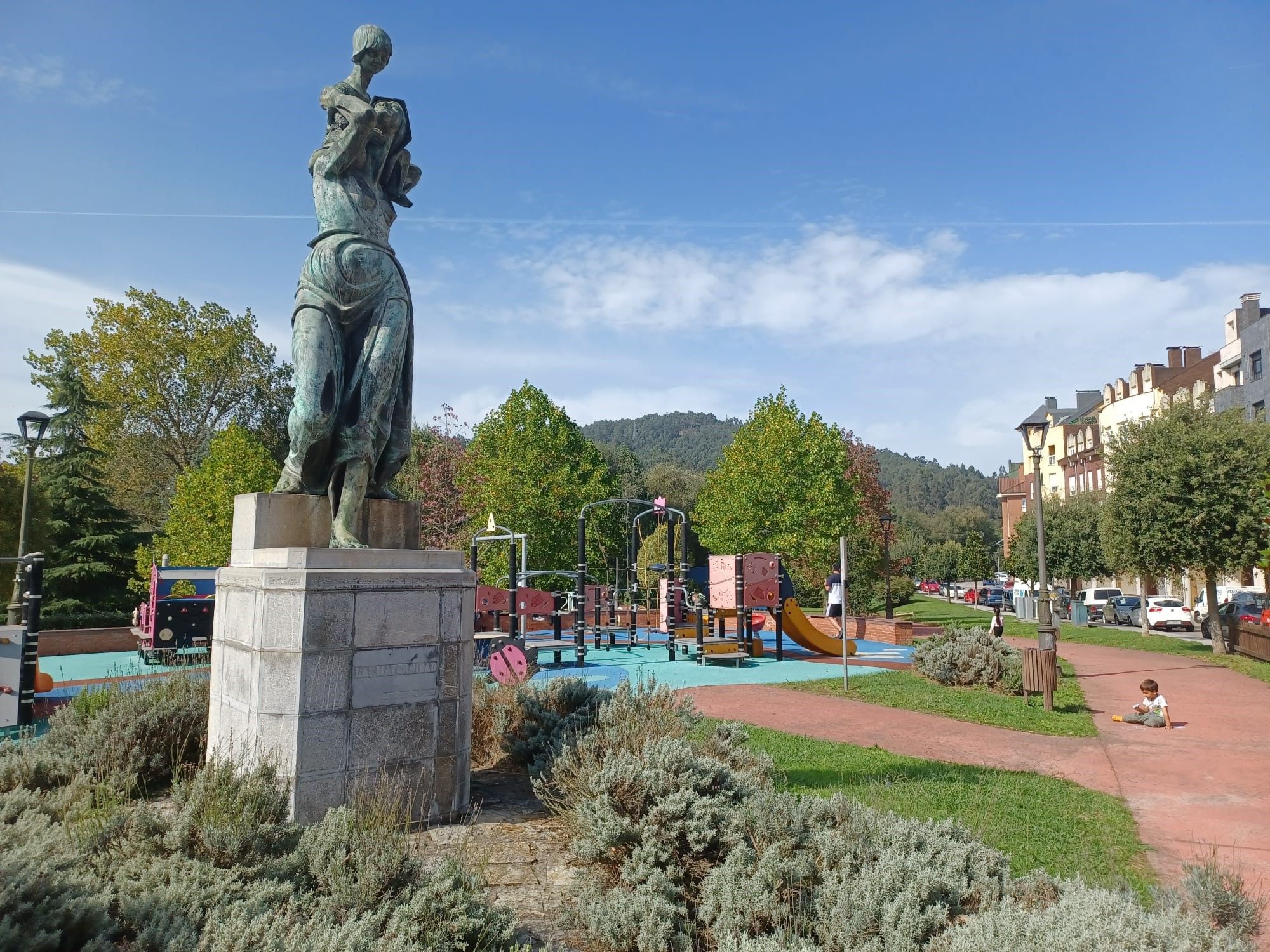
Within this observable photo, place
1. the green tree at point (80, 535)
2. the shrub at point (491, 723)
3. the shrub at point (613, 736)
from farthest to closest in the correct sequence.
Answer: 1. the green tree at point (80, 535)
2. the shrub at point (491, 723)
3. the shrub at point (613, 736)

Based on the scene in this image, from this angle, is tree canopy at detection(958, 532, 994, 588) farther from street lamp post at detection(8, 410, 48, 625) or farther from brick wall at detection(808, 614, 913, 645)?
street lamp post at detection(8, 410, 48, 625)

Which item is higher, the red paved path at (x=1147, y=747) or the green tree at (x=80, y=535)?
the green tree at (x=80, y=535)

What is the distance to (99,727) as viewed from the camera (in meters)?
5.60

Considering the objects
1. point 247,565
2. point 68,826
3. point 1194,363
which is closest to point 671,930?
point 68,826

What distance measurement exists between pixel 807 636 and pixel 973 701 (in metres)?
8.98

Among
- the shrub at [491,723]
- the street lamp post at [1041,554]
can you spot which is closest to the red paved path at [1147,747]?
the street lamp post at [1041,554]

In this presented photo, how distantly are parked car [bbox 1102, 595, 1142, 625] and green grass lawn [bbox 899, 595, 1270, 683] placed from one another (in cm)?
359

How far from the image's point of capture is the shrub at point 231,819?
3523 mm

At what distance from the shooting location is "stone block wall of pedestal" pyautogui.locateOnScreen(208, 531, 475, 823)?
4855mm

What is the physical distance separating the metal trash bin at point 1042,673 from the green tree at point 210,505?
2347 centimetres

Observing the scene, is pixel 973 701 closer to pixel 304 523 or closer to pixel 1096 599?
pixel 304 523

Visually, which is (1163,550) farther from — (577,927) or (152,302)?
(152,302)

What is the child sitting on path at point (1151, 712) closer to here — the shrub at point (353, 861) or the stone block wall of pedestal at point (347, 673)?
the stone block wall of pedestal at point (347, 673)

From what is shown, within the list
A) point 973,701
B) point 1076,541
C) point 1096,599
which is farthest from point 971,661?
point 1076,541
